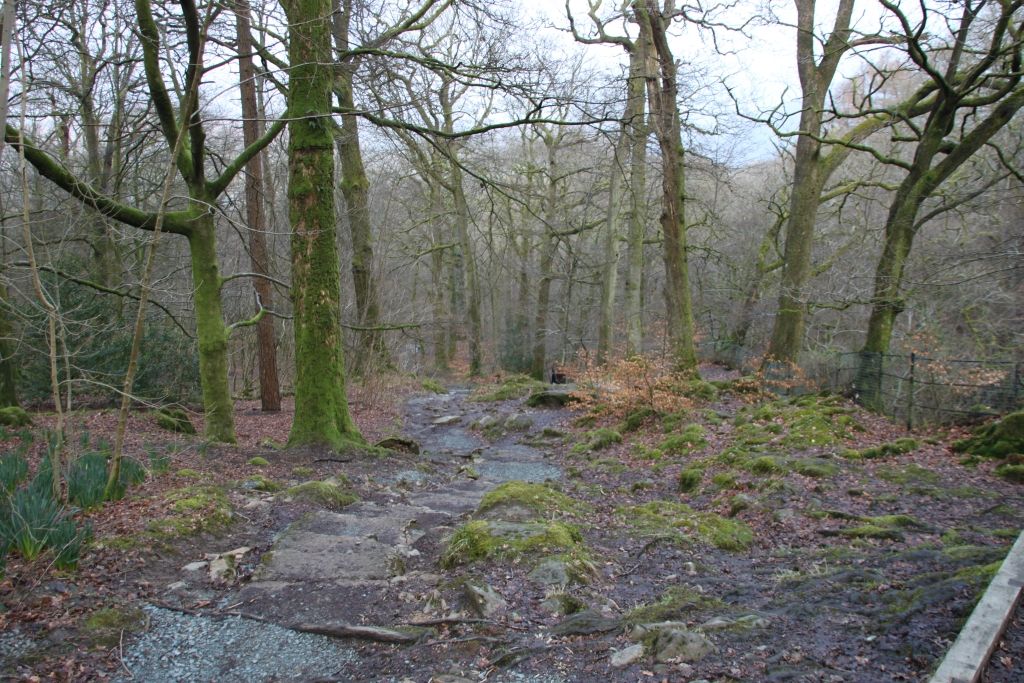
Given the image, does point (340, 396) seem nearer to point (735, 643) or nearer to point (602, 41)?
point (735, 643)

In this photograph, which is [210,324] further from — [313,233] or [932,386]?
[932,386]

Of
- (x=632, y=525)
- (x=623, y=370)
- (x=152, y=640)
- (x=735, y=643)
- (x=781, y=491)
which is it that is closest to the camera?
(x=735, y=643)

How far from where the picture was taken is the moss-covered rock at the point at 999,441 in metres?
6.73

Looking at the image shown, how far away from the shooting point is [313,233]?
792 centimetres

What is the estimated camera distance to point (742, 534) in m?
5.64

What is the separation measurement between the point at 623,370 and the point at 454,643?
27.3 feet

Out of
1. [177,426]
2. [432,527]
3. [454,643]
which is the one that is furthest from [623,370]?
[454,643]

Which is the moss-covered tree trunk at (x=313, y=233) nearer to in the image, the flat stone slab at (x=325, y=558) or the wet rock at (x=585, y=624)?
the flat stone slab at (x=325, y=558)

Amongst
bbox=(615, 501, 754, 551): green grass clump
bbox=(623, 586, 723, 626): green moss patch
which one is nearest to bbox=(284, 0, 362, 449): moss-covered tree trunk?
bbox=(615, 501, 754, 551): green grass clump

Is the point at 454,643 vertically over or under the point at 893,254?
under

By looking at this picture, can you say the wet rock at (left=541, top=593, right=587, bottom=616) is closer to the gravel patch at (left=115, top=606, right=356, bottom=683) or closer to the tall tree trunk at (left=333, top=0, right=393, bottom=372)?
the gravel patch at (left=115, top=606, right=356, bottom=683)

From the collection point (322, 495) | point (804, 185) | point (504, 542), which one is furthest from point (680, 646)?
point (804, 185)

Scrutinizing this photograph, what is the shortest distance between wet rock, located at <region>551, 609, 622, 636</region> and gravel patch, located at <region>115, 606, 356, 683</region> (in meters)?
1.18

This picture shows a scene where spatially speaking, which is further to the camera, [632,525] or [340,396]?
[340,396]
